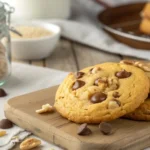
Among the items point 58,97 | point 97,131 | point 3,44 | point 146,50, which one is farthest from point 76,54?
point 97,131

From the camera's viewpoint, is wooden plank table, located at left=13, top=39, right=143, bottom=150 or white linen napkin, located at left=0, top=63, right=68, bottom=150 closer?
white linen napkin, located at left=0, top=63, right=68, bottom=150

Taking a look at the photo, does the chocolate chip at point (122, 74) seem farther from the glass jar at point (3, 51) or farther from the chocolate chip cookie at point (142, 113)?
the glass jar at point (3, 51)

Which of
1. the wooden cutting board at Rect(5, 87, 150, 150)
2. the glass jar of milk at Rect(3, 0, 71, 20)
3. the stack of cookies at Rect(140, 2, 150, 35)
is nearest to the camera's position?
the wooden cutting board at Rect(5, 87, 150, 150)

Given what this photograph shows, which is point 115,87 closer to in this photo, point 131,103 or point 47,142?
point 131,103

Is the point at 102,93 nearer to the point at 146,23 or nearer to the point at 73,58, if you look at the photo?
the point at 73,58

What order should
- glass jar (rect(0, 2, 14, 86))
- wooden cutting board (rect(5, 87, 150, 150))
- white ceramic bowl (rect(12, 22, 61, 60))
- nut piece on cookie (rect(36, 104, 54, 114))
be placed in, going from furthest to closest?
white ceramic bowl (rect(12, 22, 61, 60)) → glass jar (rect(0, 2, 14, 86)) → nut piece on cookie (rect(36, 104, 54, 114)) → wooden cutting board (rect(5, 87, 150, 150))

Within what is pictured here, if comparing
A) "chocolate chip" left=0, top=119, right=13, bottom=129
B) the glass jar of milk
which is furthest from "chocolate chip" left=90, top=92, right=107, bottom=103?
the glass jar of milk

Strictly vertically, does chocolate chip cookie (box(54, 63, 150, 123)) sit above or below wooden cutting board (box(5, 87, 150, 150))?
above

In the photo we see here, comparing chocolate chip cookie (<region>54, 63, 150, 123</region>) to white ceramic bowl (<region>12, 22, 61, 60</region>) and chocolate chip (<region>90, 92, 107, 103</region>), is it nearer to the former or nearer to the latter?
chocolate chip (<region>90, 92, 107, 103</region>)
